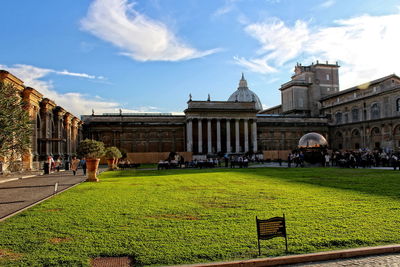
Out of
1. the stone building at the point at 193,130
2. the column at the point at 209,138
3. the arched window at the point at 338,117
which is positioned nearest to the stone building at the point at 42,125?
the stone building at the point at 193,130

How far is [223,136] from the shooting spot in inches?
2357

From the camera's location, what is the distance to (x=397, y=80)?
182 ft

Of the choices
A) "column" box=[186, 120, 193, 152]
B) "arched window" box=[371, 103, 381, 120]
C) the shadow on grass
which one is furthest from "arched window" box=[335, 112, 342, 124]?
the shadow on grass

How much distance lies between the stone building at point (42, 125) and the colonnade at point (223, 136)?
21.8 metres

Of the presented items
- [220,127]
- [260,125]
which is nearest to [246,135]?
[220,127]

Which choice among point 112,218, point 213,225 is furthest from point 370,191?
point 112,218

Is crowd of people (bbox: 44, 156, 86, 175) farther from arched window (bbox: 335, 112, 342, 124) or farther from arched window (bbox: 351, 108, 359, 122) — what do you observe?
arched window (bbox: 335, 112, 342, 124)

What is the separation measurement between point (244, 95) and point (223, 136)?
4668cm

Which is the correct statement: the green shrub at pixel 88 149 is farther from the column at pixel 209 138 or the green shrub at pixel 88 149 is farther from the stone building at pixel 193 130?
the column at pixel 209 138

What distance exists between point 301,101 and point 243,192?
64437 millimetres

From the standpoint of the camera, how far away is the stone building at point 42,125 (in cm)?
2672

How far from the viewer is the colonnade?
2267 inches

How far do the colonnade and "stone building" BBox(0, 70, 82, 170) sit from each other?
21.8 meters

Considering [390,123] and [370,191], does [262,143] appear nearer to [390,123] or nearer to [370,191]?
[390,123]
